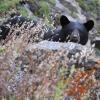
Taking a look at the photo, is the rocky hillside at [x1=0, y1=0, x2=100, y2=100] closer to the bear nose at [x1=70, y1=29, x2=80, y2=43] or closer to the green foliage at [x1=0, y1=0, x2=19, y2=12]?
the bear nose at [x1=70, y1=29, x2=80, y2=43]

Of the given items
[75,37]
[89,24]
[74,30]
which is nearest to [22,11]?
[89,24]

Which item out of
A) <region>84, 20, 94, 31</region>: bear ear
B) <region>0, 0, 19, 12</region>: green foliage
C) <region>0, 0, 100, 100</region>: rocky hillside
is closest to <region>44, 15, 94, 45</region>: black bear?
<region>84, 20, 94, 31</region>: bear ear

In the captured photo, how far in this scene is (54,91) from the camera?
4.01m

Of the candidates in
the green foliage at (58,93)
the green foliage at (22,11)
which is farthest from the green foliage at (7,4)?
A: the green foliage at (58,93)

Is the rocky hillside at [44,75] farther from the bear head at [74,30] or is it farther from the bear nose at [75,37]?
the bear head at [74,30]

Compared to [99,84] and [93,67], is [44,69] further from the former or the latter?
[93,67]

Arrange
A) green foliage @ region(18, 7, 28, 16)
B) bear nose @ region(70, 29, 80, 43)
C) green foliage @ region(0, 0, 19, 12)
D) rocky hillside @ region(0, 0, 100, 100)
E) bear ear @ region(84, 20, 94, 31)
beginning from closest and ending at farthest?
rocky hillside @ region(0, 0, 100, 100) → bear nose @ region(70, 29, 80, 43) → bear ear @ region(84, 20, 94, 31) → green foliage @ region(0, 0, 19, 12) → green foliage @ region(18, 7, 28, 16)

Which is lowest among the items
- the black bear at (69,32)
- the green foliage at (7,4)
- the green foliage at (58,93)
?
the black bear at (69,32)

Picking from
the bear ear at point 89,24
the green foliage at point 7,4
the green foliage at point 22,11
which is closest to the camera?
the bear ear at point 89,24

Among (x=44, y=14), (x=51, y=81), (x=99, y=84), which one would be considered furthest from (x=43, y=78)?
(x=44, y=14)

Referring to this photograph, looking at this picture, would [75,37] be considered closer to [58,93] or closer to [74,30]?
[74,30]

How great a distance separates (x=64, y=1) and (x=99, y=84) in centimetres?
1203

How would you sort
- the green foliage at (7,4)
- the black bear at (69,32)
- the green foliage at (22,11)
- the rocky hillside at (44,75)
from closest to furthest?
the rocky hillside at (44,75), the black bear at (69,32), the green foliage at (7,4), the green foliage at (22,11)

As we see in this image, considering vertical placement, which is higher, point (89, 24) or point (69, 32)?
point (89, 24)
